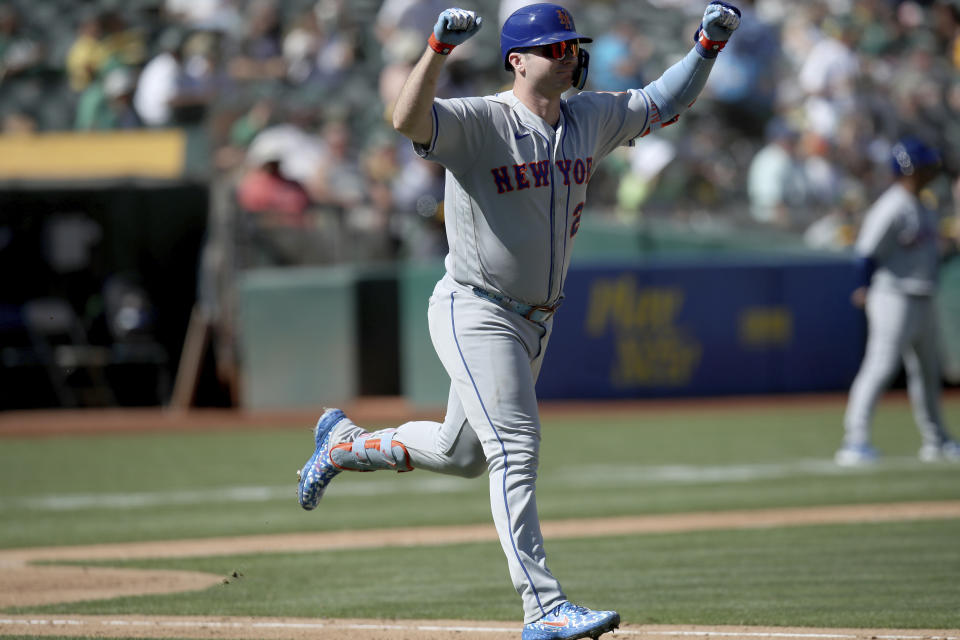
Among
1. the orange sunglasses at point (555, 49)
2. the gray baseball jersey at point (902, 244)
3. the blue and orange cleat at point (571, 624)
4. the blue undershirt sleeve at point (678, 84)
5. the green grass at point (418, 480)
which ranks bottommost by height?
the green grass at point (418, 480)

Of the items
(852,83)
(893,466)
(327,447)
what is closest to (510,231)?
(327,447)

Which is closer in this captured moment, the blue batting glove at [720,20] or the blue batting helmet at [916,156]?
the blue batting glove at [720,20]

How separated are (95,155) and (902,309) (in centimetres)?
915

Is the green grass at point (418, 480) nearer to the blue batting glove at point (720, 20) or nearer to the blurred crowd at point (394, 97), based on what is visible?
the blurred crowd at point (394, 97)

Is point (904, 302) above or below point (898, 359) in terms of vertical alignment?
above

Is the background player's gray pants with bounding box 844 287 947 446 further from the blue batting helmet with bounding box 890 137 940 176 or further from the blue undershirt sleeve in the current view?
the blue undershirt sleeve

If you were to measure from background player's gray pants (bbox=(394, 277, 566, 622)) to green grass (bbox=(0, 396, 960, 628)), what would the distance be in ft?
2.81

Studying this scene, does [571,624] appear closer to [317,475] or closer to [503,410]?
[503,410]

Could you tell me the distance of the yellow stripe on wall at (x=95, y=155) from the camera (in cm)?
1509

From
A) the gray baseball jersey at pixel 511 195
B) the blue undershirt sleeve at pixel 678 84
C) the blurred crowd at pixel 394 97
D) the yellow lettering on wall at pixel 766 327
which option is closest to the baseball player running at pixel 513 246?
the gray baseball jersey at pixel 511 195

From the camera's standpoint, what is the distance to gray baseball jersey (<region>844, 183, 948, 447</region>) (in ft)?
32.4

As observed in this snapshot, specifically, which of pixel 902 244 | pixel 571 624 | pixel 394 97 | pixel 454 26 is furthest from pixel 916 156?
pixel 394 97

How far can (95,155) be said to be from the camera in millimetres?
15203

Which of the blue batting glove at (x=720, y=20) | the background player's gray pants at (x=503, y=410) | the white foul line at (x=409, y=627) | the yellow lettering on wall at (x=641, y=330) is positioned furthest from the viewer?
the yellow lettering on wall at (x=641, y=330)
